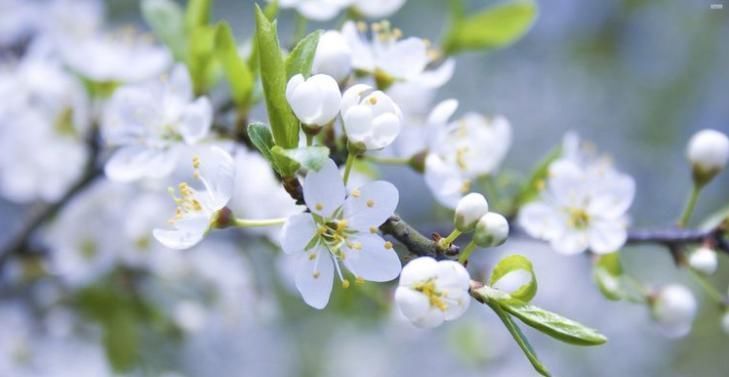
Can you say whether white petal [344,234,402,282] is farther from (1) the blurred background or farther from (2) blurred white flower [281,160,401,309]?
(1) the blurred background

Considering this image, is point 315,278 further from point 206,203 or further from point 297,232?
point 206,203

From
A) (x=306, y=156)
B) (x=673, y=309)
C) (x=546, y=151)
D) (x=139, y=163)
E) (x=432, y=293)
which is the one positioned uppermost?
(x=306, y=156)

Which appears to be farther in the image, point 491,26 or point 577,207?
point 491,26

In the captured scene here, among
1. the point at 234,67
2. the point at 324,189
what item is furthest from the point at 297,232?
the point at 234,67

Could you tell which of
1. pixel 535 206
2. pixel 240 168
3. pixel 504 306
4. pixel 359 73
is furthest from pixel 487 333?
pixel 504 306

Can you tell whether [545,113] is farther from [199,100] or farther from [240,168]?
[199,100]

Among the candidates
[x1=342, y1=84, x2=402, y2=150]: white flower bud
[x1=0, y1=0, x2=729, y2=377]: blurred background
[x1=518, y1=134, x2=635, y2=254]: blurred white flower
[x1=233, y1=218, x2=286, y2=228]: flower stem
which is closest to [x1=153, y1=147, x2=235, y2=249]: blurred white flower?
[x1=233, y1=218, x2=286, y2=228]: flower stem

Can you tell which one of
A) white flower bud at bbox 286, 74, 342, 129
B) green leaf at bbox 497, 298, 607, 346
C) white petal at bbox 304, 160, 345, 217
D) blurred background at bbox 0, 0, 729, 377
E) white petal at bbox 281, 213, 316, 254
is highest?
white flower bud at bbox 286, 74, 342, 129
